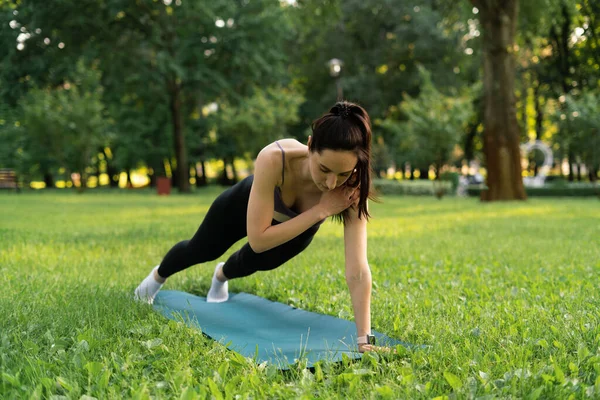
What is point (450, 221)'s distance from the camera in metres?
11.4

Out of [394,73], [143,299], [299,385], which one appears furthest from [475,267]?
[394,73]

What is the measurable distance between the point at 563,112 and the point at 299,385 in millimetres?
20404

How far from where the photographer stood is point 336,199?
293cm

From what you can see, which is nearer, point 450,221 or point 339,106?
point 339,106

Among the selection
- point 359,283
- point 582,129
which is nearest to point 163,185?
point 582,129

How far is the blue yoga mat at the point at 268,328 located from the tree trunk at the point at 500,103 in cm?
1382

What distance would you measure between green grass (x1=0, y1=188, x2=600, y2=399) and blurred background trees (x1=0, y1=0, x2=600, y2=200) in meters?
11.3

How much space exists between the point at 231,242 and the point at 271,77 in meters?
24.4

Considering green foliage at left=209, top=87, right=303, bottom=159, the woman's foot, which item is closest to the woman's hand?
the woman's foot

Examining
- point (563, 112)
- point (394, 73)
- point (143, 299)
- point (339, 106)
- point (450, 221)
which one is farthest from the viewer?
point (394, 73)

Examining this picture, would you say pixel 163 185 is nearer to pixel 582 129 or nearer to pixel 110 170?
pixel 582 129

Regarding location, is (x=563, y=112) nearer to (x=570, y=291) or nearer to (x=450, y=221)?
(x=450, y=221)

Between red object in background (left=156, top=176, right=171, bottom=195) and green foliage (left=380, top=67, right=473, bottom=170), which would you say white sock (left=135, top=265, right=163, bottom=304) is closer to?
green foliage (left=380, top=67, right=473, bottom=170)

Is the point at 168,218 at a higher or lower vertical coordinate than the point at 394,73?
lower
